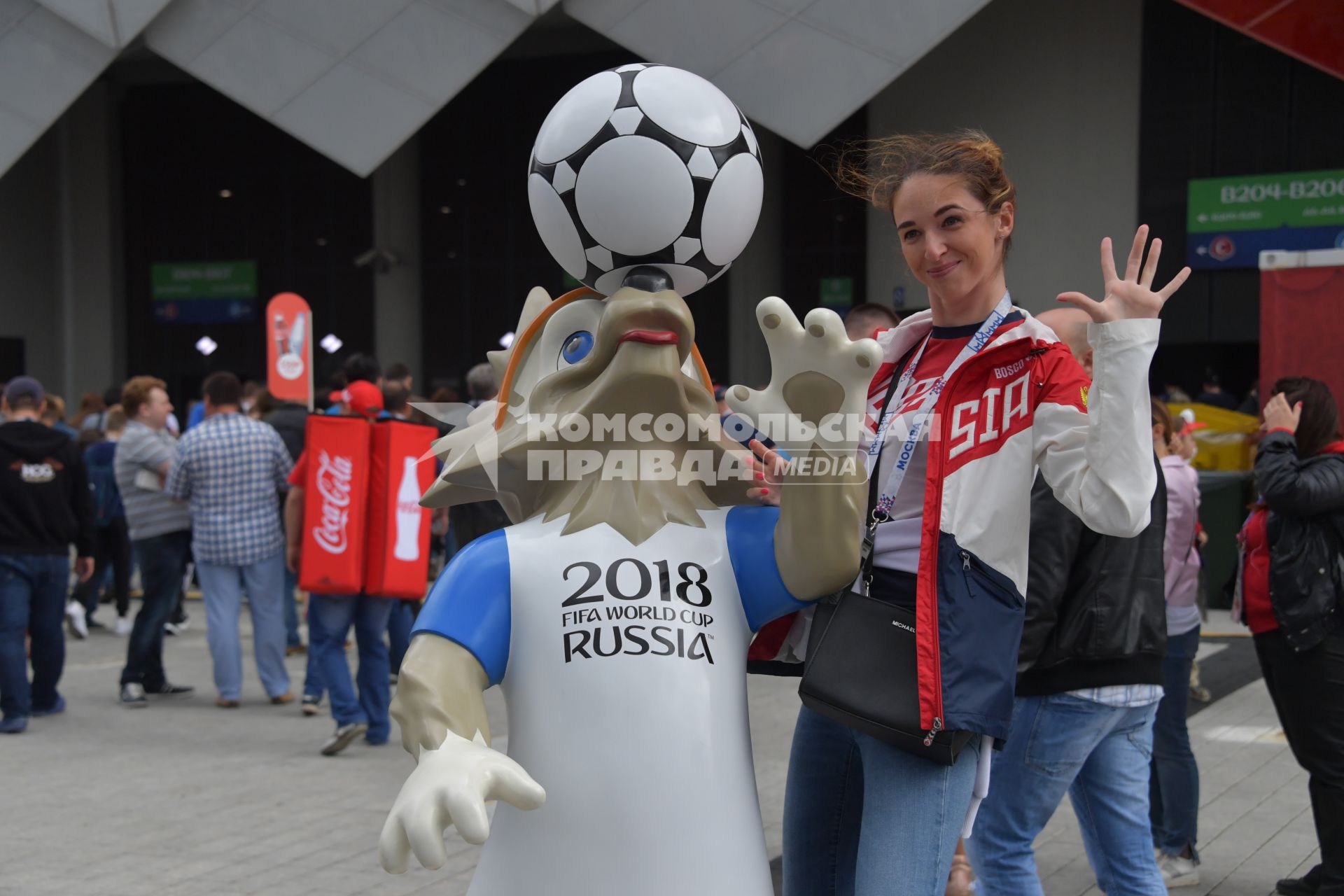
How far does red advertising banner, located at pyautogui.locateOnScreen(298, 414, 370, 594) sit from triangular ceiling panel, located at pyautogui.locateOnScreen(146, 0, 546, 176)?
9801 millimetres

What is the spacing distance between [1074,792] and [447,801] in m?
2.08

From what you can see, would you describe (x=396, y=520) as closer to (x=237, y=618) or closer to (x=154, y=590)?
(x=237, y=618)

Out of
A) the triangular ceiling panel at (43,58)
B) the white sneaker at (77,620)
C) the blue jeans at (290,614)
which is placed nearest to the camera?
the blue jeans at (290,614)

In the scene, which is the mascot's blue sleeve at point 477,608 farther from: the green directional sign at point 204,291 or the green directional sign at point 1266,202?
the green directional sign at point 204,291

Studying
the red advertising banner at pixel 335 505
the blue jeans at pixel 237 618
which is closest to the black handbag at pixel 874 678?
the red advertising banner at pixel 335 505

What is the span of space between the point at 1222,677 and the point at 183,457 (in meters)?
6.63

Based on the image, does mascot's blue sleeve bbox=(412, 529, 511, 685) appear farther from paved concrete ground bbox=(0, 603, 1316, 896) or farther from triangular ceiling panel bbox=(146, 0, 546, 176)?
triangular ceiling panel bbox=(146, 0, 546, 176)

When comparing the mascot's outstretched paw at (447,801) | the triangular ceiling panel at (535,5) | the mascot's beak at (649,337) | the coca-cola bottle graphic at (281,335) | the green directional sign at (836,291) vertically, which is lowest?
the mascot's outstretched paw at (447,801)

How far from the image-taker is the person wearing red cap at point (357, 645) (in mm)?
6676

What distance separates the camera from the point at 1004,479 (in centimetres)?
Answer: 245

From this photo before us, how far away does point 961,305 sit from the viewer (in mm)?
2631

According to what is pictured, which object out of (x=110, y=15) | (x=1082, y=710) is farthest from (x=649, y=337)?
(x=110, y=15)

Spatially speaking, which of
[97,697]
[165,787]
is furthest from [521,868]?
[97,697]

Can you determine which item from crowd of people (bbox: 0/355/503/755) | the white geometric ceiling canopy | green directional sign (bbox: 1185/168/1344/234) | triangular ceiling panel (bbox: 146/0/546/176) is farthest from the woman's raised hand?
green directional sign (bbox: 1185/168/1344/234)
